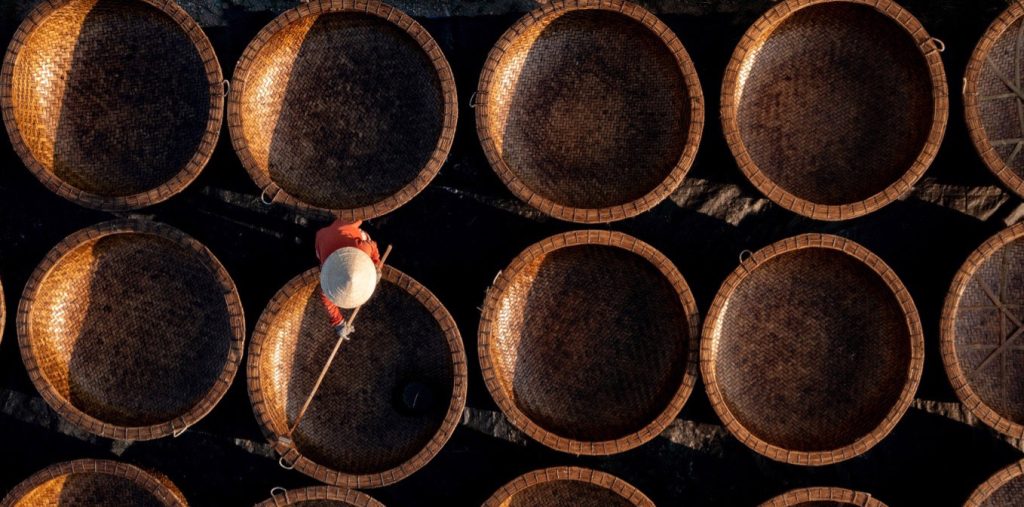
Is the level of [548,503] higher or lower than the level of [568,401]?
lower

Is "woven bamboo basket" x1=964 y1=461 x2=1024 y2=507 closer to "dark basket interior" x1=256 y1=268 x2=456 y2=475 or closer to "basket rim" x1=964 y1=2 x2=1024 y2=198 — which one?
"basket rim" x1=964 y1=2 x2=1024 y2=198

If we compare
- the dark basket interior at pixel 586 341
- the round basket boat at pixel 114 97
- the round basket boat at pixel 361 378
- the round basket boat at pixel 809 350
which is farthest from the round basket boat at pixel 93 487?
the round basket boat at pixel 809 350

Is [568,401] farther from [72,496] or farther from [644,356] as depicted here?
[72,496]

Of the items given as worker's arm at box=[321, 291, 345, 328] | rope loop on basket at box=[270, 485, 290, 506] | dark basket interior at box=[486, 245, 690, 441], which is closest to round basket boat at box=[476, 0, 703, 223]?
dark basket interior at box=[486, 245, 690, 441]

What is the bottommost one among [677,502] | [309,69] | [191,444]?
[677,502]

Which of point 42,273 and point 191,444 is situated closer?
point 42,273

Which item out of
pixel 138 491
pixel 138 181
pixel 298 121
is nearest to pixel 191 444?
pixel 138 491

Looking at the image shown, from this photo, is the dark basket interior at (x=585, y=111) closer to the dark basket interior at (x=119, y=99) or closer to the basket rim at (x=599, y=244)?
the basket rim at (x=599, y=244)
